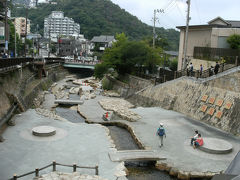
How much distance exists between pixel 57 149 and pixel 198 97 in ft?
55.2

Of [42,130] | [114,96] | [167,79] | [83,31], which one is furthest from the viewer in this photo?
[83,31]

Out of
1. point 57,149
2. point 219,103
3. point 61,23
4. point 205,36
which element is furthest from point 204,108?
point 61,23

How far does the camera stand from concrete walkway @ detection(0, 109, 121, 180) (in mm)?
14672

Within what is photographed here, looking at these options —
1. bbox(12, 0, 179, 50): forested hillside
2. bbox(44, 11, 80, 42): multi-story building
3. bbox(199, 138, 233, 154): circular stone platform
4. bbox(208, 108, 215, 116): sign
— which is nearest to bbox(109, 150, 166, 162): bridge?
bbox(199, 138, 233, 154): circular stone platform

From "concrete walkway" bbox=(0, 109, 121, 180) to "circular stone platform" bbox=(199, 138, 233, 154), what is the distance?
6.79m

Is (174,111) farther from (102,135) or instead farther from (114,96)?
(114,96)

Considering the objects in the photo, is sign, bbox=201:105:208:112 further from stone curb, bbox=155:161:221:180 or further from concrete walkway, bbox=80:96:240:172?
stone curb, bbox=155:161:221:180

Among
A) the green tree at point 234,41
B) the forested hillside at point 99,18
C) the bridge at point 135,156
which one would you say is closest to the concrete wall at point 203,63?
the green tree at point 234,41

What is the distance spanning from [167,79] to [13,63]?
64.7 ft

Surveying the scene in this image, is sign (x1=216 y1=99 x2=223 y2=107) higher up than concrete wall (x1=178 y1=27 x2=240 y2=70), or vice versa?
concrete wall (x1=178 y1=27 x2=240 y2=70)

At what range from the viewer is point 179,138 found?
21.1m

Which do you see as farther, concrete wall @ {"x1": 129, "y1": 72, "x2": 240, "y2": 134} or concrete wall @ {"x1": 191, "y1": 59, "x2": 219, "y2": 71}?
concrete wall @ {"x1": 191, "y1": 59, "x2": 219, "y2": 71}

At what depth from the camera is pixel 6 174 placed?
1342cm

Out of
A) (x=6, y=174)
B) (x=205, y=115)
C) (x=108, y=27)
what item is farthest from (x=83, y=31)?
(x=6, y=174)
